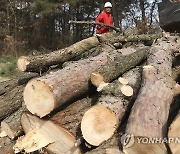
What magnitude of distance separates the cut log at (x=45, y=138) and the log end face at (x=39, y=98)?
18cm

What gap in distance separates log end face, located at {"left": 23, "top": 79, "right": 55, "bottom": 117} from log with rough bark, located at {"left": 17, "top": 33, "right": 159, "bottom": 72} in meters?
1.59

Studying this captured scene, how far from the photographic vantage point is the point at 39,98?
13.8 feet

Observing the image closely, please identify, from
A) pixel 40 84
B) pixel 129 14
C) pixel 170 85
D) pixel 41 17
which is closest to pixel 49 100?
pixel 40 84

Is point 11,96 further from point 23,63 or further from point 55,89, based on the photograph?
point 55,89

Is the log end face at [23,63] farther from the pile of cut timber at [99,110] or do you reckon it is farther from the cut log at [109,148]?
the cut log at [109,148]

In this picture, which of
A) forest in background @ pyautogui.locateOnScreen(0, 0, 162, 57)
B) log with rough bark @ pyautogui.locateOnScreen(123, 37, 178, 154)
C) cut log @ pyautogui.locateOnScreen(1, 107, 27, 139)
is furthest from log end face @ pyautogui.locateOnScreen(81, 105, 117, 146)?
forest in background @ pyautogui.locateOnScreen(0, 0, 162, 57)

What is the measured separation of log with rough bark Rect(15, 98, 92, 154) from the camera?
14.0 feet

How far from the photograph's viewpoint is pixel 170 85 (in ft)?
14.4

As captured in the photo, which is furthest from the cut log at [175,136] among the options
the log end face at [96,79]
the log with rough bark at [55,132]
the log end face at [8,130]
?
the log end face at [8,130]

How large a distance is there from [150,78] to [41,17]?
17670 millimetres

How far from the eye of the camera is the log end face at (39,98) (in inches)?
164

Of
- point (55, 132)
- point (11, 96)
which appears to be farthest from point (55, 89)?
point (11, 96)

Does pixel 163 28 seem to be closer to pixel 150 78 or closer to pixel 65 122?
pixel 150 78

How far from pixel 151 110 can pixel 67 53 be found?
2.80 metres
